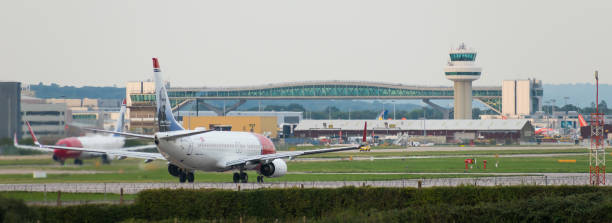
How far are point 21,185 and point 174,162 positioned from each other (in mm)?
9459

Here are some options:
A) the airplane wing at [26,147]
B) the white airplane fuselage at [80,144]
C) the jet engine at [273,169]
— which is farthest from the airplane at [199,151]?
the airplane wing at [26,147]

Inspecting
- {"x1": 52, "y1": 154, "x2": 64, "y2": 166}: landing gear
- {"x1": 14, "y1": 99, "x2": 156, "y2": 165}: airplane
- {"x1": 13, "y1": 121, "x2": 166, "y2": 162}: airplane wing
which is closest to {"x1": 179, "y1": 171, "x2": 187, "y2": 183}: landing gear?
{"x1": 13, "y1": 121, "x2": 166, "y2": 162}: airplane wing

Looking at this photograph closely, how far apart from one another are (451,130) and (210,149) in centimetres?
13596

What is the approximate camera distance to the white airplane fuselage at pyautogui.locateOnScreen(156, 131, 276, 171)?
56.8m

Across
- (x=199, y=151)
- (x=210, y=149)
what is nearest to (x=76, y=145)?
(x=199, y=151)

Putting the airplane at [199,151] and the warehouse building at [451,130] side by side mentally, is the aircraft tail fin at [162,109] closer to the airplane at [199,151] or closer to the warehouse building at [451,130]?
the airplane at [199,151]

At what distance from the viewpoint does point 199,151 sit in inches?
2303

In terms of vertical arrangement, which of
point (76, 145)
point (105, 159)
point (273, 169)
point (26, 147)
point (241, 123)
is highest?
point (241, 123)

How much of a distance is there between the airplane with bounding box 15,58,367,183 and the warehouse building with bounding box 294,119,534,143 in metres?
121

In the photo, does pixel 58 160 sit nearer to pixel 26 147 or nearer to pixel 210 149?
pixel 26 147

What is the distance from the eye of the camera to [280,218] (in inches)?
1660

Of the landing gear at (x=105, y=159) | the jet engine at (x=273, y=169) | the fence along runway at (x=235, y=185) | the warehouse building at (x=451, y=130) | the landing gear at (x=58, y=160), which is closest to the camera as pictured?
the fence along runway at (x=235, y=185)

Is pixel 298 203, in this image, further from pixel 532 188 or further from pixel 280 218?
pixel 532 188

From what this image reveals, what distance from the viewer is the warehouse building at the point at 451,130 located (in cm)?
18462
